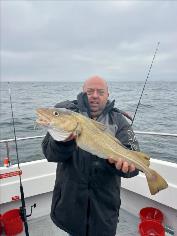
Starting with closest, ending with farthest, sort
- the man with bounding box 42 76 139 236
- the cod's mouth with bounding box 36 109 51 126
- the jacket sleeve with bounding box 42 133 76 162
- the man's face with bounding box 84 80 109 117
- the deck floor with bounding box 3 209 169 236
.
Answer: the cod's mouth with bounding box 36 109 51 126 → the jacket sleeve with bounding box 42 133 76 162 → the man with bounding box 42 76 139 236 → the man's face with bounding box 84 80 109 117 → the deck floor with bounding box 3 209 169 236

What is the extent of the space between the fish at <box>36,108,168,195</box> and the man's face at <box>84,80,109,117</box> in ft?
1.54

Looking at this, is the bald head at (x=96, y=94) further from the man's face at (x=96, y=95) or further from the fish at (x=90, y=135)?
the fish at (x=90, y=135)

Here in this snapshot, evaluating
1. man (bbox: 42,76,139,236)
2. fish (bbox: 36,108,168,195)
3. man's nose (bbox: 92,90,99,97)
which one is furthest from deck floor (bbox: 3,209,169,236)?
man's nose (bbox: 92,90,99,97)

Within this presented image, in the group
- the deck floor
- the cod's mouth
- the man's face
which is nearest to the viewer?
the cod's mouth

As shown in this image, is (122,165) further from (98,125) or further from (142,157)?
(98,125)

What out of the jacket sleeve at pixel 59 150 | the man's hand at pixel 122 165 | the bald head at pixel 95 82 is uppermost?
the bald head at pixel 95 82

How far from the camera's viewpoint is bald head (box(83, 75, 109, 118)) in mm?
3234

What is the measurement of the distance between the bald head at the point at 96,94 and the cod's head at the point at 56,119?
0.58 m

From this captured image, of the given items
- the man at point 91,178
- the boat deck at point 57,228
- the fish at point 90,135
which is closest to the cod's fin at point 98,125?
the fish at point 90,135

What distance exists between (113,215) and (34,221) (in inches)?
111

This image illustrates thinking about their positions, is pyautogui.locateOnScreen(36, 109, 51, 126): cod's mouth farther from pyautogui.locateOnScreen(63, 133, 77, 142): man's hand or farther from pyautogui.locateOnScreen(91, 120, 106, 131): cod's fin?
pyautogui.locateOnScreen(91, 120, 106, 131): cod's fin

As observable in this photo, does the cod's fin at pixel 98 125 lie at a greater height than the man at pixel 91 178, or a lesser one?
greater

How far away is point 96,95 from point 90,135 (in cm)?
62

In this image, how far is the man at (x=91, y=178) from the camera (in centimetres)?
303
